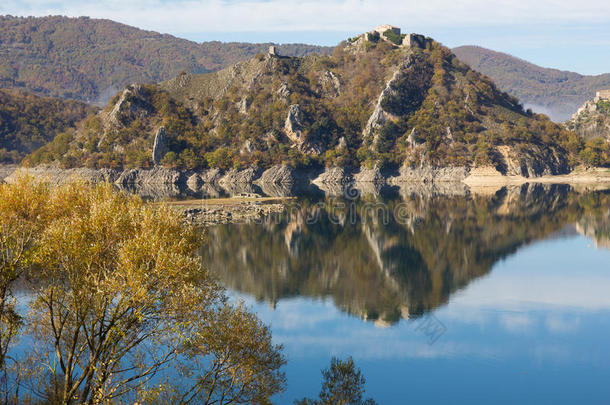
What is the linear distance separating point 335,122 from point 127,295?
497 feet

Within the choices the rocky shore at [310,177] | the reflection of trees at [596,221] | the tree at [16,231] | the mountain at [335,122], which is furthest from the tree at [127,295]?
the mountain at [335,122]

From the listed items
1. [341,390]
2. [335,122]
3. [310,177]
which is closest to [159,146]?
[310,177]

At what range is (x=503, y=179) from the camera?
467ft

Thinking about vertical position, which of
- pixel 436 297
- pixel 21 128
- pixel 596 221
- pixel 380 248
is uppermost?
pixel 21 128

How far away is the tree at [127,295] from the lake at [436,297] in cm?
659

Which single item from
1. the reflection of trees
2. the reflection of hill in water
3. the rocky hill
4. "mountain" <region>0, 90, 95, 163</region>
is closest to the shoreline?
the rocky hill

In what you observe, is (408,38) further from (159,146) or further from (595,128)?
(159,146)

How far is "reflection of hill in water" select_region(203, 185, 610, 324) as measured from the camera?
1818 inches

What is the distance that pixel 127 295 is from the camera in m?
21.1

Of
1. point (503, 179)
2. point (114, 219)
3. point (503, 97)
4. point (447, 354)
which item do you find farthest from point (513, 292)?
point (503, 97)

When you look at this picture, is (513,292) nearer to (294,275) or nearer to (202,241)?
(294,275)

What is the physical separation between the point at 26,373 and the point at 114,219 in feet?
31.5

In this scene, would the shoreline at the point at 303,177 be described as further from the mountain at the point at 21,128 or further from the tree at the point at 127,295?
the tree at the point at 127,295

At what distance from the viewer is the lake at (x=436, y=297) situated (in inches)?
1192
